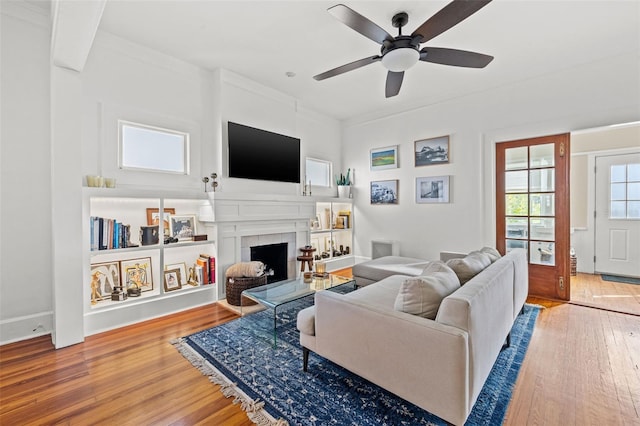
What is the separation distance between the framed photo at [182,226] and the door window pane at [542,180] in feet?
14.6

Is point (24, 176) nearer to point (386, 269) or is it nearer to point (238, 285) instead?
point (238, 285)

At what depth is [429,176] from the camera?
463 centimetres

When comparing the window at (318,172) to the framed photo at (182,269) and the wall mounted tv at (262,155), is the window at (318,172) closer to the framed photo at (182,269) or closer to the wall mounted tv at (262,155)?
the wall mounted tv at (262,155)

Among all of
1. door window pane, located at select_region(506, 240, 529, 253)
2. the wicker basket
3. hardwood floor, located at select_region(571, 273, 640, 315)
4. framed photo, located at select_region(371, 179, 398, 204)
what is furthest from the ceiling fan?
hardwood floor, located at select_region(571, 273, 640, 315)

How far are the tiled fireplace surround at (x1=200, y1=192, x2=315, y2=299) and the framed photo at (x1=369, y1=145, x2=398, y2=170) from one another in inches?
58.6

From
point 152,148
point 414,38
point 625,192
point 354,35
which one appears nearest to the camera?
point 414,38

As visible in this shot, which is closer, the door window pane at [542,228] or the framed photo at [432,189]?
the door window pane at [542,228]

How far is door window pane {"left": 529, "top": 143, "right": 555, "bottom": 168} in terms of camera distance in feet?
12.0

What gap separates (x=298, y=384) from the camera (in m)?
1.87

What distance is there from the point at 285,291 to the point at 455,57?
8.61 ft

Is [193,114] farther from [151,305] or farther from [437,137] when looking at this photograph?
[437,137]

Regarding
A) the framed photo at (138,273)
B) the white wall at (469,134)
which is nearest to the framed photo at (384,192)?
the white wall at (469,134)

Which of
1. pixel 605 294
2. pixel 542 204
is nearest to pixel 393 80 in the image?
pixel 542 204

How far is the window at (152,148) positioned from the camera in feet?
10.1
